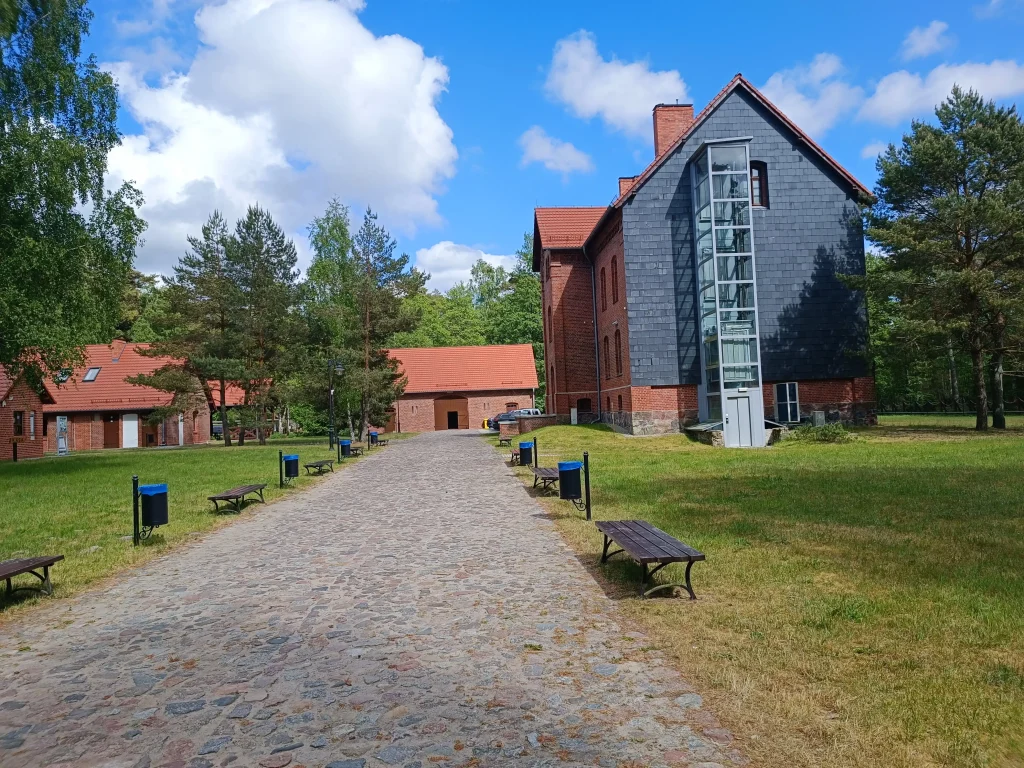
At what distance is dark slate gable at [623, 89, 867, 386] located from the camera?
25.9m

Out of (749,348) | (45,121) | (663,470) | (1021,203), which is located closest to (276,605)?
(663,470)

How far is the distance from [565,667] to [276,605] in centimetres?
304

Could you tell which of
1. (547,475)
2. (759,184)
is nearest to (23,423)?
(547,475)

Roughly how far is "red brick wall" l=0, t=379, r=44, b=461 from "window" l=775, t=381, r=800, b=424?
109ft

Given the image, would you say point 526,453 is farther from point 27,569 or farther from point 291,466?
point 27,569

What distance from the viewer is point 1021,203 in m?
23.0

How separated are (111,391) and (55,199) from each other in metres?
26.7

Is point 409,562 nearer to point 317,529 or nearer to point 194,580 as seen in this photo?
point 194,580

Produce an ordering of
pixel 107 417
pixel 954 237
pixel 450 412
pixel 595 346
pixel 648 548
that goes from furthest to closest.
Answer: pixel 450 412 → pixel 107 417 → pixel 595 346 → pixel 954 237 → pixel 648 548

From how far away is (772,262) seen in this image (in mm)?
26062

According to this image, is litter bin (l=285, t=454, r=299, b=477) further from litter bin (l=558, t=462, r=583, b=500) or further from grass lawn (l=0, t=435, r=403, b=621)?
litter bin (l=558, t=462, r=583, b=500)

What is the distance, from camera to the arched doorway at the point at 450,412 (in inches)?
2109

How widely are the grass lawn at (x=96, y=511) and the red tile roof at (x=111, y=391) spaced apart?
779 inches

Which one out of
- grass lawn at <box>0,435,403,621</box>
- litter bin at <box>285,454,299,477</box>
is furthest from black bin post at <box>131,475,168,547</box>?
litter bin at <box>285,454,299,477</box>
